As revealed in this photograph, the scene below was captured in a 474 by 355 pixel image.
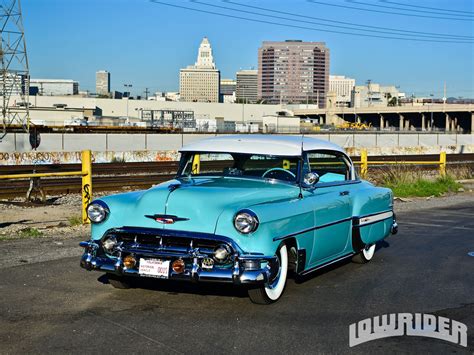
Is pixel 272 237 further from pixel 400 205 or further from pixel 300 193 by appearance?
pixel 400 205

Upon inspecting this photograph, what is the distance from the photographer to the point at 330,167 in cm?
863

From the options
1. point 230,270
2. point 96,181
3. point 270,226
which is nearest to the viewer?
point 230,270

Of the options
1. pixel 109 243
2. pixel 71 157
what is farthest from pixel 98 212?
pixel 71 157

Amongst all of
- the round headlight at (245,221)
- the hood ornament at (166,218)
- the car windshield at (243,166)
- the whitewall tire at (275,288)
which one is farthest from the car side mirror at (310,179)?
the hood ornament at (166,218)

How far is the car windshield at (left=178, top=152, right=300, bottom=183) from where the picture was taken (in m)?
7.56

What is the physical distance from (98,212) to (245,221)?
5.26ft

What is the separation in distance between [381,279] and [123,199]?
318 cm

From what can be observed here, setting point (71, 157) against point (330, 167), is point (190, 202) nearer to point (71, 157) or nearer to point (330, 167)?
point (330, 167)

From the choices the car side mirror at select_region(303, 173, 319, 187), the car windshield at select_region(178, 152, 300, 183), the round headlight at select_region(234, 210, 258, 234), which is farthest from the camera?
the car windshield at select_region(178, 152, 300, 183)

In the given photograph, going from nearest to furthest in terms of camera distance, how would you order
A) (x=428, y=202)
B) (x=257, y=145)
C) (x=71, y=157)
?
(x=257, y=145) → (x=428, y=202) → (x=71, y=157)

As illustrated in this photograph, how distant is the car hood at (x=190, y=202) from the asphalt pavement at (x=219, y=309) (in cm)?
81

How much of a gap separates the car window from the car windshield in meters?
0.53

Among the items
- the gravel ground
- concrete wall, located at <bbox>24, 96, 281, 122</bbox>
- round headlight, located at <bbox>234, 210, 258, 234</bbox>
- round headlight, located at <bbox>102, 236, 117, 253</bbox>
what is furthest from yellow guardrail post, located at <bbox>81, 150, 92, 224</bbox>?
concrete wall, located at <bbox>24, 96, 281, 122</bbox>

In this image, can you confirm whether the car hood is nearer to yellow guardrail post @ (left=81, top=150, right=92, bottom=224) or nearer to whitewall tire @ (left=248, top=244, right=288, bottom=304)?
whitewall tire @ (left=248, top=244, right=288, bottom=304)
